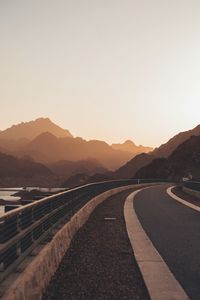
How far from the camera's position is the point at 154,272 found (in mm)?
7855

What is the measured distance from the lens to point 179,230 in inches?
A: 514

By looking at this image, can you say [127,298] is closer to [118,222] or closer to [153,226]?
[153,226]

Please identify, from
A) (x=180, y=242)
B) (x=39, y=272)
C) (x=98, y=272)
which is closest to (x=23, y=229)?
(x=39, y=272)

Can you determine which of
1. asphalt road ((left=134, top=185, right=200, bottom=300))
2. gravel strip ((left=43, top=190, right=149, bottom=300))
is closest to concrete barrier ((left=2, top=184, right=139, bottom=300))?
gravel strip ((left=43, top=190, right=149, bottom=300))

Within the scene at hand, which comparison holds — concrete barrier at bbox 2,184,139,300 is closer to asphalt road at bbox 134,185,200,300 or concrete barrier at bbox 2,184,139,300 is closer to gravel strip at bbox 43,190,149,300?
gravel strip at bbox 43,190,149,300

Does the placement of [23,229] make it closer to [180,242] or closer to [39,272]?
[39,272]

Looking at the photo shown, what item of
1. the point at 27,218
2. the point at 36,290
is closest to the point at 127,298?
the point at 36,290

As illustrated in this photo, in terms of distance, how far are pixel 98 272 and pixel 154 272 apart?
105 centimetres

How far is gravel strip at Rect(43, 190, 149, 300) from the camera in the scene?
6.57 m

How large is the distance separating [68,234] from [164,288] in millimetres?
4733

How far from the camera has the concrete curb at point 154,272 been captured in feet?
21.1

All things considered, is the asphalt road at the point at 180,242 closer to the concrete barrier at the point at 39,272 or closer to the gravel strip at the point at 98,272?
the gravel strip at the point at 98,272

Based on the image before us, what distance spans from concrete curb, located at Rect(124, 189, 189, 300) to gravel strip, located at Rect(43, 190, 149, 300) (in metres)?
0.14

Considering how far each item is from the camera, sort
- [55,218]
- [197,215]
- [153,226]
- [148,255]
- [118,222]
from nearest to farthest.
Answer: [148,255], [55,218], [153,226], [118,222], [197,215]
